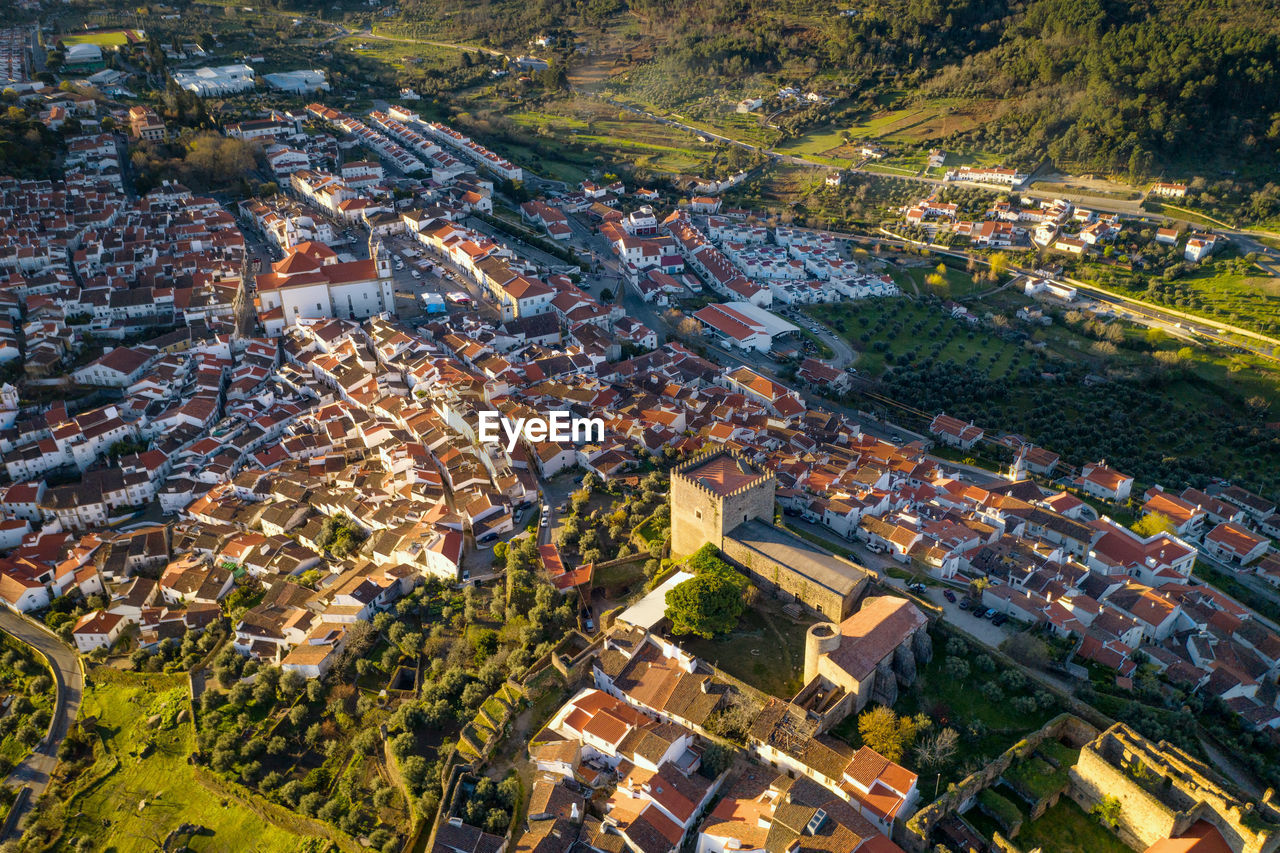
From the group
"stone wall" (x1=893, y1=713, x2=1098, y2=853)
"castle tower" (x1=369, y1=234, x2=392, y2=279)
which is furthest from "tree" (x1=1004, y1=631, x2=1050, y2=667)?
"castle tower" (x1=369, y1=234, x2=392, y2=279)

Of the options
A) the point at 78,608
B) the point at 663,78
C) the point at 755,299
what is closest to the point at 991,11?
the point at 663,78

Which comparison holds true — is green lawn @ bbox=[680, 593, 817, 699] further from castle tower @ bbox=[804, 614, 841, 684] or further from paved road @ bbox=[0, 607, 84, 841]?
paved road @ bbox=[0, 607, 84, 841]

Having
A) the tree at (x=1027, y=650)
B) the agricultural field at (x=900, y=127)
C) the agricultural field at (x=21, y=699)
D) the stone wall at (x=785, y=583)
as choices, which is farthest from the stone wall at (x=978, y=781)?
the agricultural field at (x=900, y=127)

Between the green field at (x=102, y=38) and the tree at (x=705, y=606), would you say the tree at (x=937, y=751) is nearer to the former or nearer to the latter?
the tree at (x=705, y=606)

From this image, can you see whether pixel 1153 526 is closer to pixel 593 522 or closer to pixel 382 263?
pixel 593 522

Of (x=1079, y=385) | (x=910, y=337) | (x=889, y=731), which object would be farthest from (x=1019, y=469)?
(x=889, y=731)

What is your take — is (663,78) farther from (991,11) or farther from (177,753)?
(177,753)
